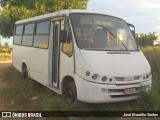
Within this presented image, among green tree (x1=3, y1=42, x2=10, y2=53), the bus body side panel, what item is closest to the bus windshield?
the bus body side panel

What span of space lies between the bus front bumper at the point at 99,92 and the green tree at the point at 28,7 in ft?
66.6

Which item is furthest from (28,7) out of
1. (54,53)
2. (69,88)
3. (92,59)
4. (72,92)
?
(92,59)

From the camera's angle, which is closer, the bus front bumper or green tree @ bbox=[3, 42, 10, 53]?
the bus front bumper

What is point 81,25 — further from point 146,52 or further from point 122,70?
point 146,52

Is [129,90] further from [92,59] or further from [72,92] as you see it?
[72,92]

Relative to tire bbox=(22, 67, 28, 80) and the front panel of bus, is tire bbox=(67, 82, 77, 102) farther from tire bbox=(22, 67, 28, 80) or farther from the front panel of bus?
tire bbox=(22, 67, 28, 80)

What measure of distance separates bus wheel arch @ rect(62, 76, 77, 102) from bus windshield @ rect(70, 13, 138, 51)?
1.06 m

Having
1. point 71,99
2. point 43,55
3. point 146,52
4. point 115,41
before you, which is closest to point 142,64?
point 115,41

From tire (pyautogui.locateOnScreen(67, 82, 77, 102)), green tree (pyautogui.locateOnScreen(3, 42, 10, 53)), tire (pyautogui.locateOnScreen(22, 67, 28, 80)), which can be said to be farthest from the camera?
green tree (pyautogui.locateOnScreen(3, 42, 10, 53))

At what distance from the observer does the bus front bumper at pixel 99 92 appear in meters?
7.36

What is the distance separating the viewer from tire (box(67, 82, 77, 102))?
803 cm

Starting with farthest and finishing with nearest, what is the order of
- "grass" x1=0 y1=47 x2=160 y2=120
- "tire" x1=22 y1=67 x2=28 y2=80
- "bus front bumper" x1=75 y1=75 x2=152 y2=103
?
1. "tire" x1=22 y1=67 x2=28 y2=80
2. "grass" x1=0 y1=47 x2=160 y2=120
3. "bus front bumper" x1=75 y1=75 x2=152 y2=103

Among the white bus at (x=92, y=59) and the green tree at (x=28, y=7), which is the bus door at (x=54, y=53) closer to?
the white bus at (x=92, y=59)

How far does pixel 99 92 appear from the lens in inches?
290
